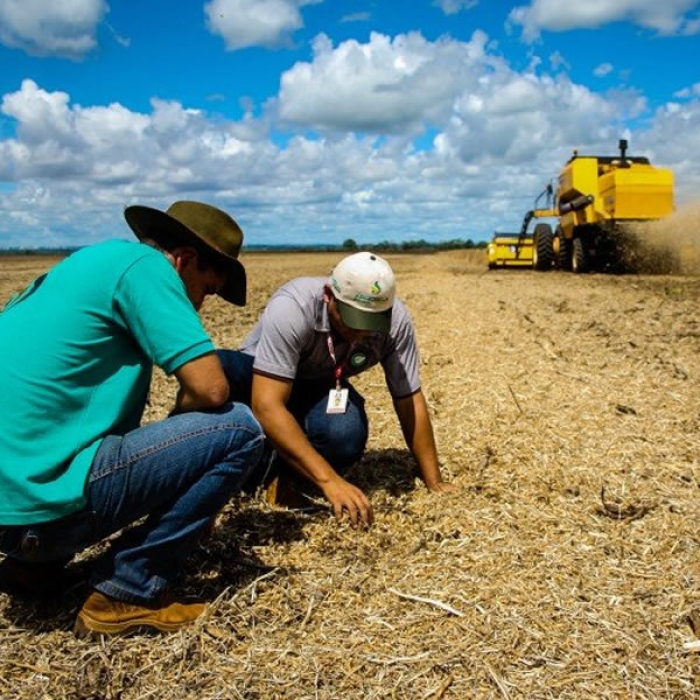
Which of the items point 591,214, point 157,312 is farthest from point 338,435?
point 591,214

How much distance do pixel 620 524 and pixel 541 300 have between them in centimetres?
870

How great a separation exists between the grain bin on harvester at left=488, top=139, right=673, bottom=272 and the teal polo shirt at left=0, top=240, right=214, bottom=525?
15.4 m

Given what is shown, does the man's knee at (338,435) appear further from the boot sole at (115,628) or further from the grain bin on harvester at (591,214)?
the grain bin on harvester at (591,214)

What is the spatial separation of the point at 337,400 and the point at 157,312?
1.44 m

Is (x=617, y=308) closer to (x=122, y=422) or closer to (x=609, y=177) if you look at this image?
(x=609, y=177)

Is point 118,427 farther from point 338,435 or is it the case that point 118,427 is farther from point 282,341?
point 338,435

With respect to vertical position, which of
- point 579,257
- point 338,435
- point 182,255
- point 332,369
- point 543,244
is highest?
point 182,255

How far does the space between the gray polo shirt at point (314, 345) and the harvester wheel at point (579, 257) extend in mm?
15762

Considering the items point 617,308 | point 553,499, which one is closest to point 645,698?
point 553,499

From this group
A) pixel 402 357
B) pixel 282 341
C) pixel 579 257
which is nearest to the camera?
pixel 282 341

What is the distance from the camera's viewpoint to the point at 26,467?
2154 mm

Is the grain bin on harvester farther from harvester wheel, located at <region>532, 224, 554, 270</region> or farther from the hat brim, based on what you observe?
the hat brim

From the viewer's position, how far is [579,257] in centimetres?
1839

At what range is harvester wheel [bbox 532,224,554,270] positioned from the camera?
2006cm
